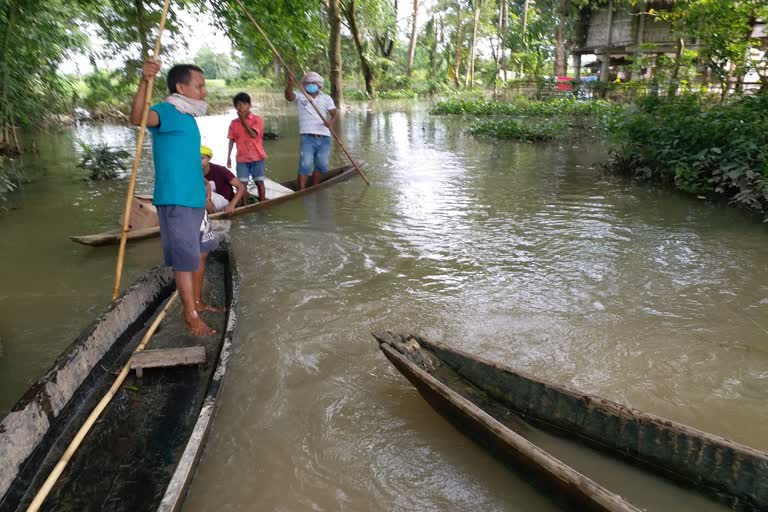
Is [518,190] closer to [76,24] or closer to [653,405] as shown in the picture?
[653,405]

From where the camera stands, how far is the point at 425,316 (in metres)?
4.57

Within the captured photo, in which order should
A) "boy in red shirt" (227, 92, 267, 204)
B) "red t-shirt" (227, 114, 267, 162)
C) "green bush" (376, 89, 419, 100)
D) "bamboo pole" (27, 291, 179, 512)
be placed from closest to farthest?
1. "bamboo pole" (27, 291, 179, 512)
2. "boy in red shirt" (227, 92, 267, 204)
3. "red t-shirt" (227, 114, 267, 162)
4. "green bush" (376, 89, 419, 100)

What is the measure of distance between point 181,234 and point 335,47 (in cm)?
1709

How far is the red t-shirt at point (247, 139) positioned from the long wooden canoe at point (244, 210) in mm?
660

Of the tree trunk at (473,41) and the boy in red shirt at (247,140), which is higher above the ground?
the tree trunk at (473,41)

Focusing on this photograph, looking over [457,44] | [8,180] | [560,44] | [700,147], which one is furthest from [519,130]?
[457,44]

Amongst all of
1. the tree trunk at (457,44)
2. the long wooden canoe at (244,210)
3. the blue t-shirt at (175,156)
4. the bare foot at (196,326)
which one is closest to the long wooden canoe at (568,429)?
the bare foot at (196,326)

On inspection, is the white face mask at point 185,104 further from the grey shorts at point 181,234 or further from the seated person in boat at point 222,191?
the seated person in boat at point 222,191

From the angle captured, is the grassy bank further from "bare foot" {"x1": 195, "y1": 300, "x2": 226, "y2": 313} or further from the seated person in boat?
"bare foot" {"x1": 195, "y1": 300, "x2": 226, "y2": 313}

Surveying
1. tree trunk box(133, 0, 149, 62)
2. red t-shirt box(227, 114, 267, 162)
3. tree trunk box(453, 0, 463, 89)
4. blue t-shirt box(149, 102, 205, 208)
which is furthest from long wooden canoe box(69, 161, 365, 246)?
tree trunk box(453, 0, 463, 89)

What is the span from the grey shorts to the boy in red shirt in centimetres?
358

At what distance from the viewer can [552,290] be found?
5.00 metres

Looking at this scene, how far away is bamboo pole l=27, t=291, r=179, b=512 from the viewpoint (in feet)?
7.09

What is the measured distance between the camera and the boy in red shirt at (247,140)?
693 centimetres
